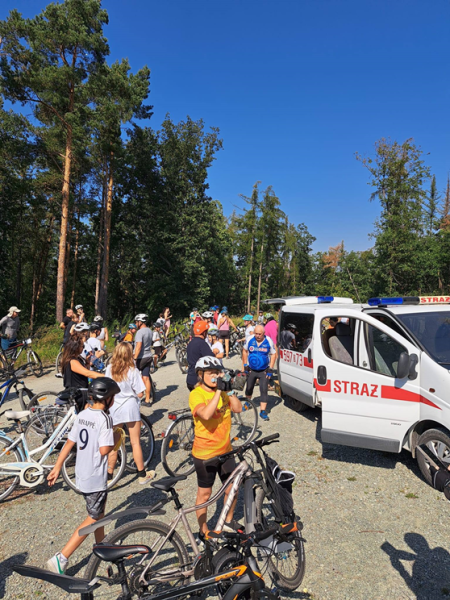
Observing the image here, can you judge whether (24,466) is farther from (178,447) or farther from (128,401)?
(178,447)

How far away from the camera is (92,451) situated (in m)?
2.79

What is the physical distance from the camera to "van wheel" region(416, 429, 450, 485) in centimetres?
383

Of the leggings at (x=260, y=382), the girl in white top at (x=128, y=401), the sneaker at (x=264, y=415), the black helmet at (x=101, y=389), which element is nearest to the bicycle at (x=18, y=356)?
the girl in white top at (x=128, y=401)

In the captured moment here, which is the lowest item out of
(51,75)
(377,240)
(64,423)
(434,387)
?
(64,423)

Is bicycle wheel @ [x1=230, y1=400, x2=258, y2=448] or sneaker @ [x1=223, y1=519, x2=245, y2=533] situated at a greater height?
sneaker @ [x1=223, y1=519, x2=245, y2=533]

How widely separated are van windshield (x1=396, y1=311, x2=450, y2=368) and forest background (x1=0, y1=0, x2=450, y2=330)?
17.1 m

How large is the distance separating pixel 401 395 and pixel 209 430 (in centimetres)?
255

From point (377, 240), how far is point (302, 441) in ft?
96.7

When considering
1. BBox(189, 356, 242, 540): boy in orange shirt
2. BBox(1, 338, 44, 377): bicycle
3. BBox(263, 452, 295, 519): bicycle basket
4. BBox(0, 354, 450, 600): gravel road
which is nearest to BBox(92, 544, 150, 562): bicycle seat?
BBox(189, 356, 242, 540): boy in orange shirt

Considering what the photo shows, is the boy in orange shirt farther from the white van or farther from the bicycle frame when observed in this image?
the bicycle frame

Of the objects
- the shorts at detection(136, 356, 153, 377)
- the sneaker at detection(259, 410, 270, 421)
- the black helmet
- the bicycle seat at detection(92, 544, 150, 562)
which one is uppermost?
the black helmet

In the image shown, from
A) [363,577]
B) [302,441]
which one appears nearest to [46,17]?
[302,441]

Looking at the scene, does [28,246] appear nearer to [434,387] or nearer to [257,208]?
[257,208]

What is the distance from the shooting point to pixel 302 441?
Answer: 5.77 m
